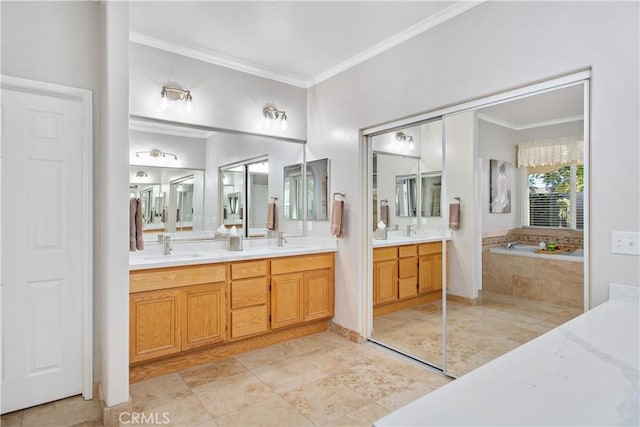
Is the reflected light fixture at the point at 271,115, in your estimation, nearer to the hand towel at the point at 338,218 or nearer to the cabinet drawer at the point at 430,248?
the hand towel at the point at 338,218

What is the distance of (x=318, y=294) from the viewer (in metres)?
3.51

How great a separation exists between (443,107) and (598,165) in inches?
43.8

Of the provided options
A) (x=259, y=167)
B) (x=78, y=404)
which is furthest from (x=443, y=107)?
(x=78, y=404)

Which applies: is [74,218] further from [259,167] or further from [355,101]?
[355,101]

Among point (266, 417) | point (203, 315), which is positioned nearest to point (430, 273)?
point (266, 417)

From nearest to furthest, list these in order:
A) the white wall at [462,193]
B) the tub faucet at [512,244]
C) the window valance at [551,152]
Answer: the window valance at [551,152]
the tub faucet at [512,244]
the white wall at [462,193]

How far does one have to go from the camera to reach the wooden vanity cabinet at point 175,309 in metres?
2.54

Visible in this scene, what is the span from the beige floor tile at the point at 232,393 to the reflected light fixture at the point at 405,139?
221cm

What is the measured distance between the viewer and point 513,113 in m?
2.29

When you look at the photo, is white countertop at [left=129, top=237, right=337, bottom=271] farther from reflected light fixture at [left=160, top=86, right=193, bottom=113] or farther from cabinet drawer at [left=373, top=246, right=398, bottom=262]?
reflected light fixture at [left=160, top=86, right=193, bottom=113]

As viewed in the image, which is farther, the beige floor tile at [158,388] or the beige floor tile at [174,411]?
the beige floor tile at [158,388]

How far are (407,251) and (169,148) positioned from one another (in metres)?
2.36

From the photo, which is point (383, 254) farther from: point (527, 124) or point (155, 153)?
point (155, 153)

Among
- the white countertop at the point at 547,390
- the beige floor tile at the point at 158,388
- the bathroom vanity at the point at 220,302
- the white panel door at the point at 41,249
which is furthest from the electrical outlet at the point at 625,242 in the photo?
the white panel door at the point at 41,249
